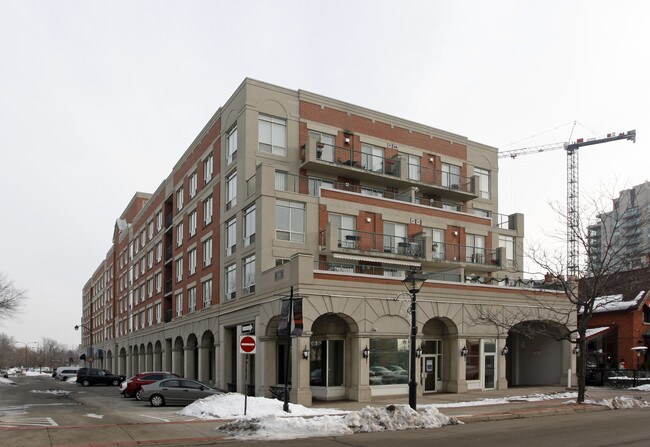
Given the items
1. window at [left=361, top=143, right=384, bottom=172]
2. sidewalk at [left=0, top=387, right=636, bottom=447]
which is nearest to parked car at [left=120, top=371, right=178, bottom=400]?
sidewalk at [left=0, top=387, right=636, bottom=447]

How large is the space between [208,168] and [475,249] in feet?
62.1

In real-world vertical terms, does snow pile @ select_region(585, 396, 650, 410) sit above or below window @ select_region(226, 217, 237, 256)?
below

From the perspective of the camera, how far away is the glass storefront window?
1192 inches

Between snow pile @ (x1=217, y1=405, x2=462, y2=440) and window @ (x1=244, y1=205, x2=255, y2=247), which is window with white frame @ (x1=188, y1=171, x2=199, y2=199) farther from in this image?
snow pile @ (x1=217, y1=405, x2=462, y2=440)

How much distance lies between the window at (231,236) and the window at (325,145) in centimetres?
648

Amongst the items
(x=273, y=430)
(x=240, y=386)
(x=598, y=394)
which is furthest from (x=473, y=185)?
(x=273, y=430)

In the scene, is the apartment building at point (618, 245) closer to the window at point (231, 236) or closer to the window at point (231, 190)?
the window at point (231, 236)

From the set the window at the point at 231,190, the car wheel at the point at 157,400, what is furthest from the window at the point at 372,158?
the car wheel at the point at 157,400

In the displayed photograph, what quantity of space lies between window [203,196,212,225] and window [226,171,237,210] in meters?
4.01

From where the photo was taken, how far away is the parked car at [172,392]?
2883cm

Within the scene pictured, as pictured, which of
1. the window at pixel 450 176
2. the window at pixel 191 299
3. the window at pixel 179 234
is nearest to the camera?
the window at pixel 450 176

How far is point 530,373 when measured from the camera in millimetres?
39781

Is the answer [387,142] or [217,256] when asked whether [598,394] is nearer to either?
[387,142]

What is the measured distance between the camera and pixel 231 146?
38.2 metres
